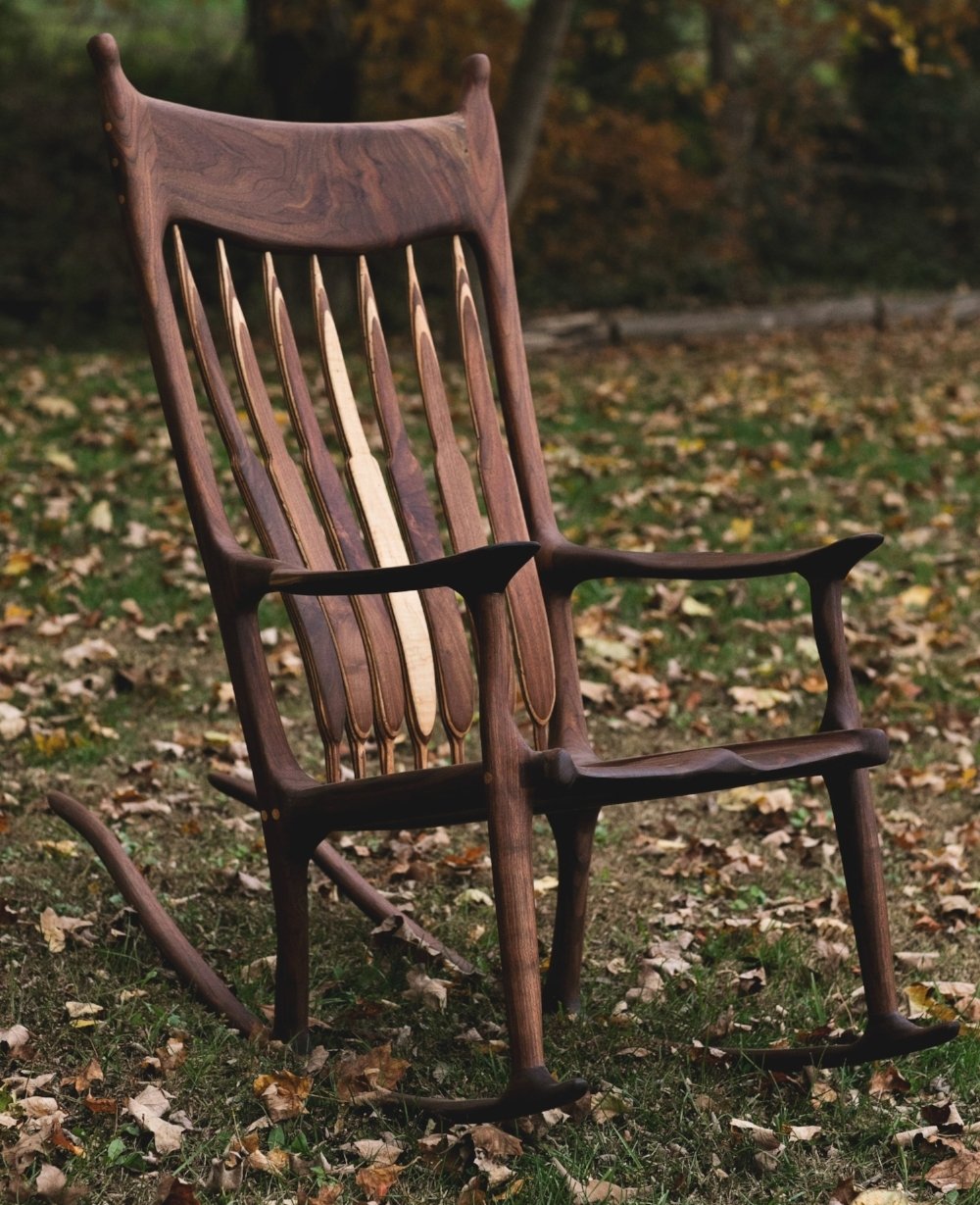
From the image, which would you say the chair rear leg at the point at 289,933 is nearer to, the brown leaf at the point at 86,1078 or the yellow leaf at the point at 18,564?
the brown leaf at the point at 86,1078

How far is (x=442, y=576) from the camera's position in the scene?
193cm

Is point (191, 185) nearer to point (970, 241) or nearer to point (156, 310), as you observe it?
point (156, 310)

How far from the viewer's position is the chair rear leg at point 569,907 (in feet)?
8.23

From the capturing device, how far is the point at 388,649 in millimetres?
2459

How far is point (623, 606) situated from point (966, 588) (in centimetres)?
127

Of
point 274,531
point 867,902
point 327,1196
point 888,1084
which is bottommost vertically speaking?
point 888,1084

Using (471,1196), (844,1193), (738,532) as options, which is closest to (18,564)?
(738,532)

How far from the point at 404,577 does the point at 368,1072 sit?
0.81 meters

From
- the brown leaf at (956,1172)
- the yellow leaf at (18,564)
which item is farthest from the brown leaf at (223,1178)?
the yellow leaf at (18,564)

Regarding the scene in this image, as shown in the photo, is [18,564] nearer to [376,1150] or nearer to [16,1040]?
[16,1040]

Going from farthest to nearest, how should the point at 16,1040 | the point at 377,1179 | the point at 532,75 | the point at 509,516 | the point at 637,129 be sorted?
the point at 637,129, the point at 532,75, the point at 509,516, the point at 16,1040, the point at 377,1179

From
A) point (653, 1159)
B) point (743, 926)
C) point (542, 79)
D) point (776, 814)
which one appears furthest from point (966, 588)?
point (542, 79)

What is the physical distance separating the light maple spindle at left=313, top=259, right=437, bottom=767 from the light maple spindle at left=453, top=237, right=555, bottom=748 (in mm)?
163

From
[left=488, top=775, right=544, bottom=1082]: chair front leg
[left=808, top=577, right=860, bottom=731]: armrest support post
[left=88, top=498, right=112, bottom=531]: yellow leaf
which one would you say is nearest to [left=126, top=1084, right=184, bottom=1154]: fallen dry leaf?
[left=488, top=775, right=544, bottom=1082]: chair front leg
